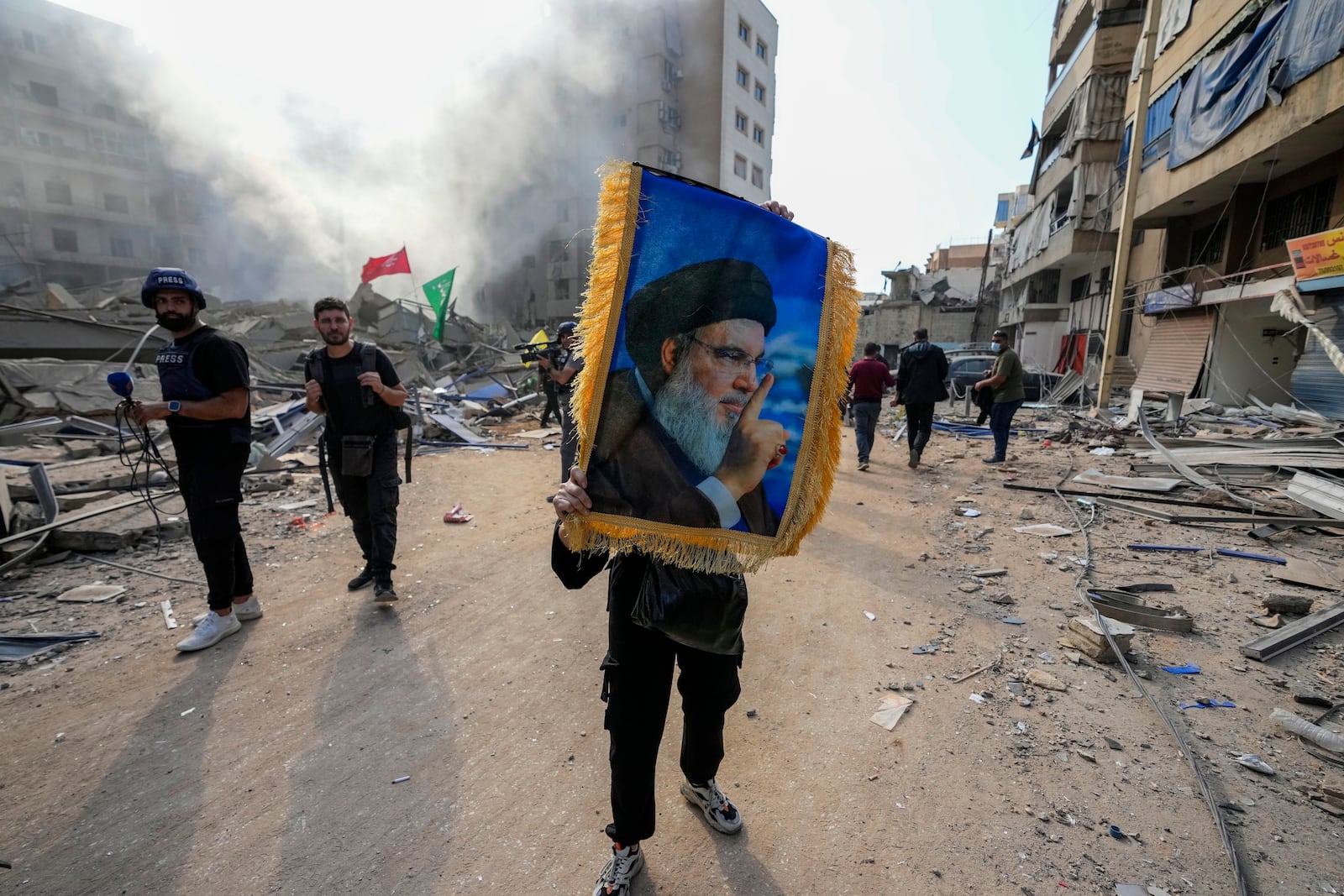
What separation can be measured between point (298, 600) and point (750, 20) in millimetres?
46149

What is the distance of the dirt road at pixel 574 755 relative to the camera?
6.21 feet

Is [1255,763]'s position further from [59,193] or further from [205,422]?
[59,193]

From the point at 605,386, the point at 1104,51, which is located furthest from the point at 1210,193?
the point at 605,386

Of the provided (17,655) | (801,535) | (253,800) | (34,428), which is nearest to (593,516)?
(801,535)

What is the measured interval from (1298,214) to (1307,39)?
4.67 metres

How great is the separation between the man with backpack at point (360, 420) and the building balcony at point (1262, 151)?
1415cm

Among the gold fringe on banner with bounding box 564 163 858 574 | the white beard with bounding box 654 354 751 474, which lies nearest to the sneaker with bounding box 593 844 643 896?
the gold fringe on banner with bounding box 564 163 858 574

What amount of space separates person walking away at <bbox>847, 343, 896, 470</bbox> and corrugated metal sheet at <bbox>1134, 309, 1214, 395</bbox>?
10086mm

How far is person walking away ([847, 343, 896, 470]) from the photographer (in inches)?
304

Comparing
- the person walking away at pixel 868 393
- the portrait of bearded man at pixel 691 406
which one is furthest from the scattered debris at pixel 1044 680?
the person walking away at pixel 868 393

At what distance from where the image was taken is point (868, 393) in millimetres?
7730

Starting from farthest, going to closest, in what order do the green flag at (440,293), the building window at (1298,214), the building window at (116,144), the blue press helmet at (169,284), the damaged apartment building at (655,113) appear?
1. the damaged apartment building at (655,113)
2. the building window at (116,144)
3. the green flag at (440,293)
4. the building window at (1298,214)
5. the blue press helmet at (169,284)

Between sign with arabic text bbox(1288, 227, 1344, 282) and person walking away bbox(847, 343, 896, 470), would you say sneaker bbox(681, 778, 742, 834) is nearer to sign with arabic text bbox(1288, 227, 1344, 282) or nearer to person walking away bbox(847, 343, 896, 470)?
person walking away bbox(847, 343, 896, 470)

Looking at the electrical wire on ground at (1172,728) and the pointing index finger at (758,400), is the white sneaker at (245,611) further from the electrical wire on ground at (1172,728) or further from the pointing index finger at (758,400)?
the electrical wire on ground at (1172,728)
